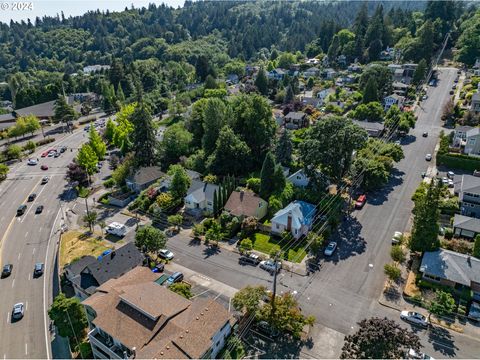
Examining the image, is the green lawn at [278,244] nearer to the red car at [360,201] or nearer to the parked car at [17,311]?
the red car at [360,201]

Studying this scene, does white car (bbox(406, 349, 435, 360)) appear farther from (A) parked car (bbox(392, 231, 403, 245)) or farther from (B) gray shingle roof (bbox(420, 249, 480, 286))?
(A) parked car (bbox(392, 231, 403, 245))

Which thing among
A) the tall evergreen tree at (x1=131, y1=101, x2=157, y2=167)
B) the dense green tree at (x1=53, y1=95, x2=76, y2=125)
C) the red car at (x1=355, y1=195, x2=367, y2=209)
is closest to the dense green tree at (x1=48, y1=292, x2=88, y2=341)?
the tall evergreen tree at (x1=131, y1=101, x2=157, y2=167)

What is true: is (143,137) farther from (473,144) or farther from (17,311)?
(473,144)

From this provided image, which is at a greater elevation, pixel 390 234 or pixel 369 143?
pixel 369 143

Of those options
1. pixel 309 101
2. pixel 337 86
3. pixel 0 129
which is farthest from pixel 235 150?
pixel 0 129

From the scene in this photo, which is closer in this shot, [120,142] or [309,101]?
[120,142]

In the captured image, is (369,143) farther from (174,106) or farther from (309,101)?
(174,106)
